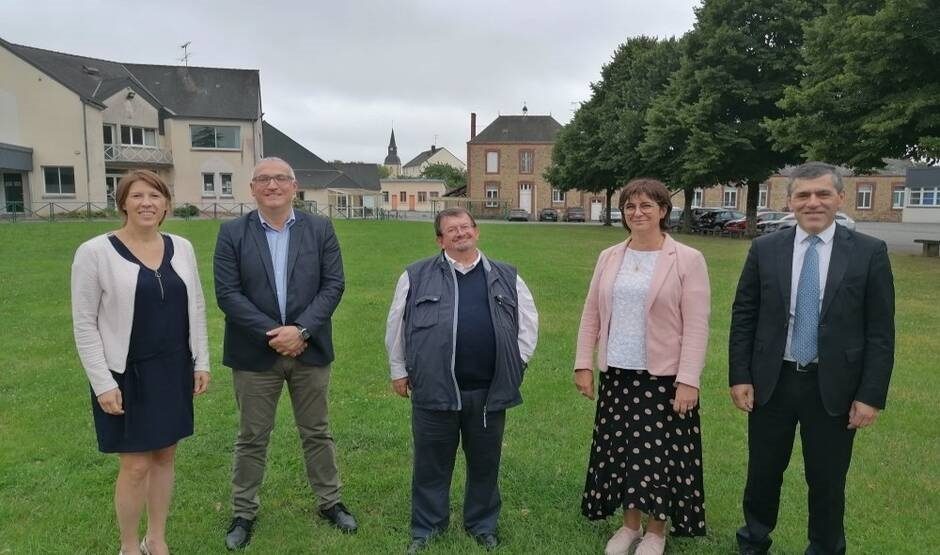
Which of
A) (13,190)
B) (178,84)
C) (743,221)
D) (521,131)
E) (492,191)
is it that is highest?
(178,84)

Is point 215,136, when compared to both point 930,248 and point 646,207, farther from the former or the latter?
point 646,207

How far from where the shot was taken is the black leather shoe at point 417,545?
3.62 m

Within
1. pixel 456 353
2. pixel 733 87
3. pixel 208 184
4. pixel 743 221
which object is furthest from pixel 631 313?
pixel 208 184

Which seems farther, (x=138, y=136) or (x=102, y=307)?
(x=138, y=136)

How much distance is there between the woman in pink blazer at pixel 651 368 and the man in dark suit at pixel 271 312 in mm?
1562

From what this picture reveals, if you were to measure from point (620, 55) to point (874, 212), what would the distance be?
1224 inches

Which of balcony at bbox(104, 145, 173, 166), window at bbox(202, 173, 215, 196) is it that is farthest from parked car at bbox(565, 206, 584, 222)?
balcony at bbox(104, 145, 173, 166)

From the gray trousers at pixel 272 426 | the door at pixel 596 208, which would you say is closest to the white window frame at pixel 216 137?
the door at pixel 596 208

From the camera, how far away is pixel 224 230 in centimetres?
362

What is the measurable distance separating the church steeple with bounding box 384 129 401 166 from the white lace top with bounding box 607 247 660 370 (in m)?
144

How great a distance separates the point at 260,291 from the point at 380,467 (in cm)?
183

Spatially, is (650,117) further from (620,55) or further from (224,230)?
(224,230)

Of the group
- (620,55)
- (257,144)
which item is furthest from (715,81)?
(257,144)

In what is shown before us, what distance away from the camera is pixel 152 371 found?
3197 millimetres
